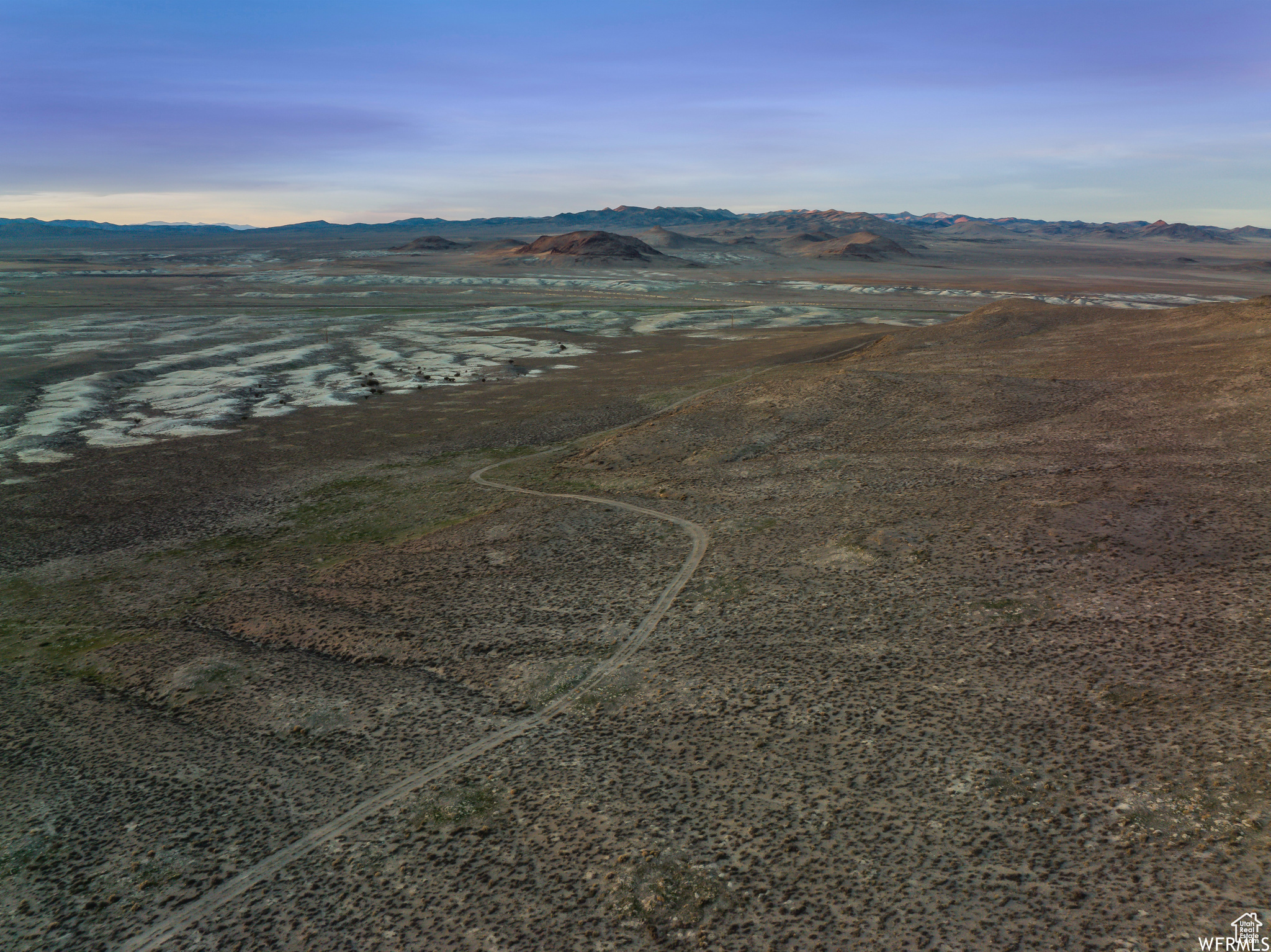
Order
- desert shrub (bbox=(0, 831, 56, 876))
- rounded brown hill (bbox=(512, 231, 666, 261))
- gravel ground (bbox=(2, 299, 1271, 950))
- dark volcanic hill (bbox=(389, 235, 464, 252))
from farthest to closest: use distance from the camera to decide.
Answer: dark volcanic hill (bbox=(389, 235, 464, 252))
rounded brown hill (bbox=(512, 231, 666, 261))
desert shrub (bbox=(0, 831, 56, 876))
gravel ground (bbox=(2, 299, 1271, 950))

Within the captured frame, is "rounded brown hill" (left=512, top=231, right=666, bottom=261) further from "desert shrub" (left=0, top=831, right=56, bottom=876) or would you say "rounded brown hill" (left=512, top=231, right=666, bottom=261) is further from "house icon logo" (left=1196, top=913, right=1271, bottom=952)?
"house icon logo" (left=1196, top=913, right=1271, bottom=952)

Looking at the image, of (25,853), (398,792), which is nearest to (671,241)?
(398,792)

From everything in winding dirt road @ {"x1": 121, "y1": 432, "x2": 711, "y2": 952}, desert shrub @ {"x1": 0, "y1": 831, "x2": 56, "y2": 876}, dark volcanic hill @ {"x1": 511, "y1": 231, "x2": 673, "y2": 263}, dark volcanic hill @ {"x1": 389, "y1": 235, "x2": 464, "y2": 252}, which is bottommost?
desert shrub @ {"x1": 0, "y1": 831, "x2": 56, "y2": 876}

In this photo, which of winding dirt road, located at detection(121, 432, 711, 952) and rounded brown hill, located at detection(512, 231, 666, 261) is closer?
winding dirt road, located at detection(121, 432, 711, 952)

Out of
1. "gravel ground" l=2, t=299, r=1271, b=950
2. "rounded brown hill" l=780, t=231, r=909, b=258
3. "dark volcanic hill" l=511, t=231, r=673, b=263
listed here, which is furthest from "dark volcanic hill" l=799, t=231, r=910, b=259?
"gravel ground" l=2, t=299, r=1271, b=950

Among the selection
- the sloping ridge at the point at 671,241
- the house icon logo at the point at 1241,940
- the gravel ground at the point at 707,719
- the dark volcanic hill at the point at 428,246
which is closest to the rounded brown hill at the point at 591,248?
the sloping ridge at the point at 671,241

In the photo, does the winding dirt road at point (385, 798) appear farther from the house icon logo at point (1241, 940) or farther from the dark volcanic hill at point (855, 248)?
the dark volcanic hill at point (855, 248)
